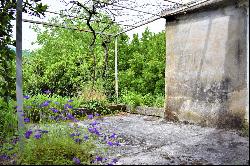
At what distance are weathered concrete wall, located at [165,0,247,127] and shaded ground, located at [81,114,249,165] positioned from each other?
1.26ft

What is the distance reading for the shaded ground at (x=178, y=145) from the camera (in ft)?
11.3

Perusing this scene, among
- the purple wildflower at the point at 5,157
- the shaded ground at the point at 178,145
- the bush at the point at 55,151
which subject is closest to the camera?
the bush at the point at 55,151

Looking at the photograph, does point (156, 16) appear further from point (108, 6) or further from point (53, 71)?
point (53, 71)

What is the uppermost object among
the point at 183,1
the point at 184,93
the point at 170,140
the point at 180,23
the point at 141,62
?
the point at 183,1

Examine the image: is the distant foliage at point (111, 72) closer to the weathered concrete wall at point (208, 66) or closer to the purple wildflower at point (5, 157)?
the weathered concrete wall at point (208, 66)

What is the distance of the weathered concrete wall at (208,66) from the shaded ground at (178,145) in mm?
385

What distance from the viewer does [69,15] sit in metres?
7.54

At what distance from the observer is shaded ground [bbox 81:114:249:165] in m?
3.44

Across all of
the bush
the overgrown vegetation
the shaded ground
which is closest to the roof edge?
the overgrown vegetation

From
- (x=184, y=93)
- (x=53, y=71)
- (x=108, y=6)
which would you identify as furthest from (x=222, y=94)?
(x=53, y=71)

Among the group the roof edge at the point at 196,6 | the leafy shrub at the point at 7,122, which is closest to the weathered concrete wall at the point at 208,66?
the roof edge at the point at 196,6

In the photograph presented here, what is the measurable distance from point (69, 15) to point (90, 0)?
1.37 m

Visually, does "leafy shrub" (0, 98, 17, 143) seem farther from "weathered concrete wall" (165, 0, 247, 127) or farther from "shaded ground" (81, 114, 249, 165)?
"weathered concrete wall" (165, 0, 247, 127)

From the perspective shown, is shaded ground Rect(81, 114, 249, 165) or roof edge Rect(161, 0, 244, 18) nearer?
shaded ground Rect(81, 114, 249, 165)
